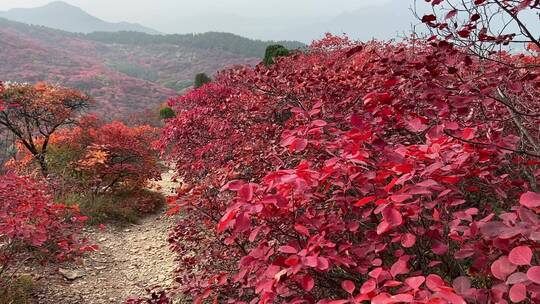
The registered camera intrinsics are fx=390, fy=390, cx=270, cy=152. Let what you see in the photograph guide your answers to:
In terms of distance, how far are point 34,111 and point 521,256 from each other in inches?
409

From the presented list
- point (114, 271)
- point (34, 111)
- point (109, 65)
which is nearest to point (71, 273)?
point (114, 271)

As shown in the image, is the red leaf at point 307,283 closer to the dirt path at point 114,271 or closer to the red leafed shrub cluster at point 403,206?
the red leafed shrub cluster at point 403,206

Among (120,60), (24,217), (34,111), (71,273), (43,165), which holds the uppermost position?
(120,60)

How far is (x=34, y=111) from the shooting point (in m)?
9.24

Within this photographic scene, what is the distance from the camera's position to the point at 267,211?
174 centimetres

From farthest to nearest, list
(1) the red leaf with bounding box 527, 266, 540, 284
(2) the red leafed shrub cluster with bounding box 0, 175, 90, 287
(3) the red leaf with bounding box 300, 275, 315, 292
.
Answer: (2) the red leafed shrub cluster with bounding box 0, 175, 90, 287, (3) the red leaf with bounding box 300, 275, 315, 292, (1) the red leaf with bounding box 527, 266, 540, 284

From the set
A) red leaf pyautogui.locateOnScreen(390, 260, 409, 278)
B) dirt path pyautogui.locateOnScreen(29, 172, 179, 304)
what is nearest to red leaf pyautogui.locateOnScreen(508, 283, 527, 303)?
red leaf pyautogui.locateOnScreen(390, 260, 409, 278)

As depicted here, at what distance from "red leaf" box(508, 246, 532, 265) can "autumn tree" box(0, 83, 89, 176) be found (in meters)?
9.81

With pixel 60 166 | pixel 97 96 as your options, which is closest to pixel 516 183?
pixel 60 166

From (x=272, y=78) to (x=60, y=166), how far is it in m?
6.55

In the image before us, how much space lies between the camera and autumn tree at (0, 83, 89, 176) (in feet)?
29.4

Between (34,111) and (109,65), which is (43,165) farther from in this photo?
(109,65)

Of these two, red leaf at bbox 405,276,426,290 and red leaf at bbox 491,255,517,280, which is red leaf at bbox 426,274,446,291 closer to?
red leaf at bbox 405,276,426,290

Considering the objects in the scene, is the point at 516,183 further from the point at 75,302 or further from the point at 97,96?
the point at 97,96
